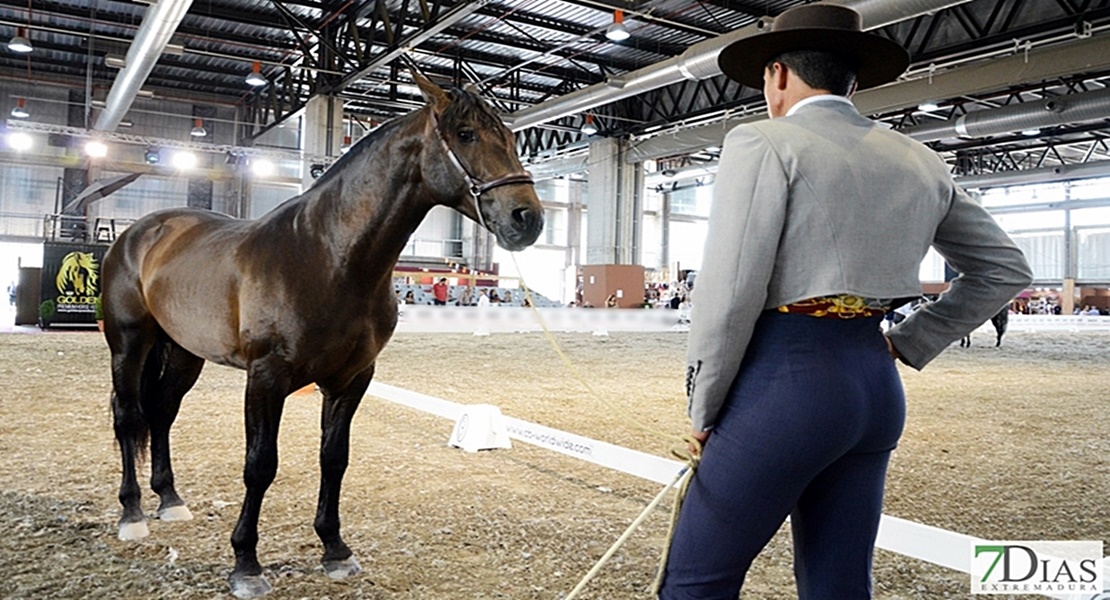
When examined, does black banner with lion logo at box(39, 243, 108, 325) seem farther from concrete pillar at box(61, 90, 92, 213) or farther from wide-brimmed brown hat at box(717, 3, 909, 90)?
wide-brimmed brown hat at box(717, 3, 909, 90)

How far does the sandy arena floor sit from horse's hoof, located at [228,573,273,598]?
50mm

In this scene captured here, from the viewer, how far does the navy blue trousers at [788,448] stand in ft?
4.03

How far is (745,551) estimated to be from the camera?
128 cm

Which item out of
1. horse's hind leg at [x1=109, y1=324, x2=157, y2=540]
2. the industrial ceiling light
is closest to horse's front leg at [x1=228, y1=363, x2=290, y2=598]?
horse's hind leg at [x1=109, y1=324, x2=157, y2=540]

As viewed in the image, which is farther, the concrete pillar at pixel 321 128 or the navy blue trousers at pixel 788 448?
the concrete pillar at pixel 321 128

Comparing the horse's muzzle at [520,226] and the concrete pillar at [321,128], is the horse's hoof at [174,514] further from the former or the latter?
the concrete pillar at [321,128]

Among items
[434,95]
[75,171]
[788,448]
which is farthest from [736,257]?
[75,171]

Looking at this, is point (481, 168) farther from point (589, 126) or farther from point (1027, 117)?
point (589, 126)

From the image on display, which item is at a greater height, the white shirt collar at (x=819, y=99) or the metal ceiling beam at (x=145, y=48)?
the metal ceiling beam at (x=145, y=48)

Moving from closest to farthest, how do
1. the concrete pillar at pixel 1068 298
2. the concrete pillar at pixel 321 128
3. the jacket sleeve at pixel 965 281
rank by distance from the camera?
the jacket sleeve at pixel 965 281 → the concrete pillar at pixel 321 128 → the concrete pillar at pixel 1068 298

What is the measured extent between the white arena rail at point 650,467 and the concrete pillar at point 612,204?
16.2m

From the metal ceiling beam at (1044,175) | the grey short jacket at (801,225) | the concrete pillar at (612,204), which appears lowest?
the grey short jacket at (801,225)

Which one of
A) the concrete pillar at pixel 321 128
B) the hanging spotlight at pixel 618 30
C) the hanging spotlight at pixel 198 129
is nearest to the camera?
the hanging spotlight at pixel 618 30

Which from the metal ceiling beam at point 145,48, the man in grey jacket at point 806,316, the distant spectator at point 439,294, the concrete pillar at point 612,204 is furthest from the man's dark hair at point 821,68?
the concrete pillar at point 612,204
